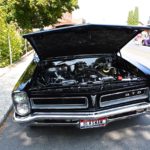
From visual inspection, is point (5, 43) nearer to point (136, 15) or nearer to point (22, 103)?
point (22, 103)

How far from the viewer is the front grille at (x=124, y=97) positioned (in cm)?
406

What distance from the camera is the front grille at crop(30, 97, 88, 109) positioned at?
3.98 m

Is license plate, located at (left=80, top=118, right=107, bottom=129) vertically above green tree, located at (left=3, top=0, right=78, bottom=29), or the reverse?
green tree, located at (left=3, top=0, right=78, bottom=29)

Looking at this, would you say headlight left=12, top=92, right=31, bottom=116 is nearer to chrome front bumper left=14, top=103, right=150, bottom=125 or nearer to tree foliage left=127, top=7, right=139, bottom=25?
chrome front bumper left=14, top=103, right=150, bottom=125

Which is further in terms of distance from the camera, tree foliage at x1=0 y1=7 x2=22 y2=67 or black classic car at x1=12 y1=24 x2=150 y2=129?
tree foliage at x1=0 y1=7 x2=22 y2=67

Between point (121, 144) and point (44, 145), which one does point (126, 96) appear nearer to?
point (121, 144)

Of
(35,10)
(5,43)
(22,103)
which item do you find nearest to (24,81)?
(22,103)

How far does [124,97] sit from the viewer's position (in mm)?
4180

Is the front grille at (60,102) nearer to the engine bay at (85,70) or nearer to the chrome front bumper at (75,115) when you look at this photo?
the chrome front bumper at (75,115)

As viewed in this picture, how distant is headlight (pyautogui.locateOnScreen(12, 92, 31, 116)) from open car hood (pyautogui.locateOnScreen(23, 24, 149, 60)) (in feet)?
2.79

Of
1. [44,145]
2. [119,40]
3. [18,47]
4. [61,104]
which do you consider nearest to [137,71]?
[119,40]

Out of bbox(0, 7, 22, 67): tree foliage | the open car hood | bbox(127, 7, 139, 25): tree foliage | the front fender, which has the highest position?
the open car hood

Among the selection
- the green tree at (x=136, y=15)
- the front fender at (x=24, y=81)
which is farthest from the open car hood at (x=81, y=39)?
the green tree at (x=136, y=15)

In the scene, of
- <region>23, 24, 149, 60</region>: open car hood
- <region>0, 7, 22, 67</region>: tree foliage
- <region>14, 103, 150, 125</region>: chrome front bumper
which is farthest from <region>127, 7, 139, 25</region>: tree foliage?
<region>14, 103, 150, 125</region>: chrome front bumper
